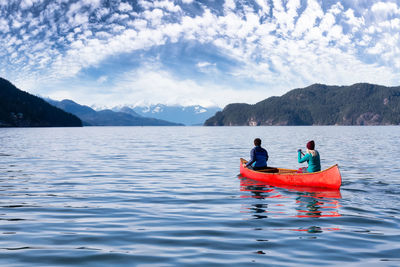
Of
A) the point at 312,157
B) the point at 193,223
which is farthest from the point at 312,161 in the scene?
the point at 193,223

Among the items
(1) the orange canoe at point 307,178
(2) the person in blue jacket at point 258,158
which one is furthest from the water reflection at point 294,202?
(2) the person in blue jacket at point 258,158

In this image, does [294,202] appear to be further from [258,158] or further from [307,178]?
[258,158]

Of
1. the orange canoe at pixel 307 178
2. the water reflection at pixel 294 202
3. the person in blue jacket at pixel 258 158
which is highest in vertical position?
the person in blue jacket at pixel 258 158

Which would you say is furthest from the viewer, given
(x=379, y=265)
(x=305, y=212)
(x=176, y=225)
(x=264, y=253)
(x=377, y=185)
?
(x=377, y=185)

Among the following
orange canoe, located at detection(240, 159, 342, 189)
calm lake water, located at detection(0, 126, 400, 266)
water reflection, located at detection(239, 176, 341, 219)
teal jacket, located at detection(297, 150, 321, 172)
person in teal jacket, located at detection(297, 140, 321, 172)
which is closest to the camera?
calm lake water, located at detection(0, 126, 400, 266)

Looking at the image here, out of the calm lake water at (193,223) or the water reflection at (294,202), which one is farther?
the water reflection at (294,202)

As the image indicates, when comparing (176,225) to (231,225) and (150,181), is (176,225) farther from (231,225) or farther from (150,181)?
(150,181)

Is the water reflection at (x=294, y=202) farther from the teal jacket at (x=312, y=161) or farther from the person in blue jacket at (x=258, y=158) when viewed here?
the person in blue jacket at (x=258, y=158)

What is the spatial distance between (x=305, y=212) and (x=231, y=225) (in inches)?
140

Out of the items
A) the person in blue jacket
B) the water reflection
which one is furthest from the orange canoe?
the person in blue jacket

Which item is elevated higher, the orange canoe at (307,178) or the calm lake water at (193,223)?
the orange canoe at (307,178)

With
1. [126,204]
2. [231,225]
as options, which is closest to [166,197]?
[126,204]

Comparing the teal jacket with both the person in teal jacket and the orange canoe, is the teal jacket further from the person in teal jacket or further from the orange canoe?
the orange canoe

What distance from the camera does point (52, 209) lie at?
13734 millimetres
